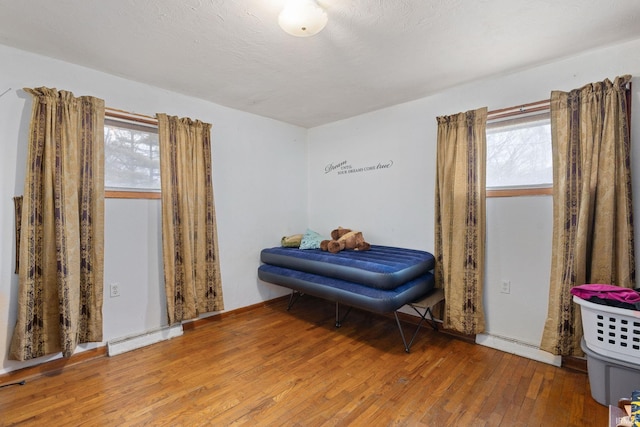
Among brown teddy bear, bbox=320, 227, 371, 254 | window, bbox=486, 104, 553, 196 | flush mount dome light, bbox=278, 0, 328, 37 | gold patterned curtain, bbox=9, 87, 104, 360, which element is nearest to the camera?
flush mount dome light, bbox=278, 0, 328, 37

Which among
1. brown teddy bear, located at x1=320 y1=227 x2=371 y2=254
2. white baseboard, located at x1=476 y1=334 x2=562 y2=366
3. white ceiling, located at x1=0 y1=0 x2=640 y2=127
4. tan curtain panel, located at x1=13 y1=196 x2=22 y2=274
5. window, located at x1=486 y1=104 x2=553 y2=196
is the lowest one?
white baseboard, located at x1=476 y1=334 x2=562 y2=366

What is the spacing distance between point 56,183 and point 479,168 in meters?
3.25

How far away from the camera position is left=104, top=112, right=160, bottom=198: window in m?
A: 2.50

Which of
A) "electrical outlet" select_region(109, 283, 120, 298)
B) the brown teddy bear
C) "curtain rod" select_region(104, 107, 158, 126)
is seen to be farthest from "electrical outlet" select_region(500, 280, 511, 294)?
"curtain rod" select_region(104, 107, 158, 126)

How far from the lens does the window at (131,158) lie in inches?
98.5

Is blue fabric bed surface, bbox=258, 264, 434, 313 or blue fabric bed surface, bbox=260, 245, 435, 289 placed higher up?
blue fabric bed surface, bbox=260, 245, 435, 289

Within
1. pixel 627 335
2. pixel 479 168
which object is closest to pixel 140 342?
pixel 479 168

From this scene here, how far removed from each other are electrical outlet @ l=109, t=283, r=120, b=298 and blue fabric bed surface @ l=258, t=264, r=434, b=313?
1.40m

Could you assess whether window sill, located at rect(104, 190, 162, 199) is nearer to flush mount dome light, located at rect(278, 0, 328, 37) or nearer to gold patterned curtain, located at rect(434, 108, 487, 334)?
flush mount dome light, located at rect(278, 0, 328, 37)

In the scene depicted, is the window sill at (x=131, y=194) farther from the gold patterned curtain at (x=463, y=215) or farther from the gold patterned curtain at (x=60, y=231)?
the gold patterned curtain at (x=463, y=215)

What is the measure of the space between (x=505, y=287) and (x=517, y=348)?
1.56 feet

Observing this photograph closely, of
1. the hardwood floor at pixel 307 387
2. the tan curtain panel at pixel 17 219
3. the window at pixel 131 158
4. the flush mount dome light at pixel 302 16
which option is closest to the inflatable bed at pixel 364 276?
the hardwood floor at pixel 307 387

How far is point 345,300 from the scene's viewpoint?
254 cm

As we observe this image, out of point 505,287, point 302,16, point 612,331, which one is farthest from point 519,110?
point 302,16
